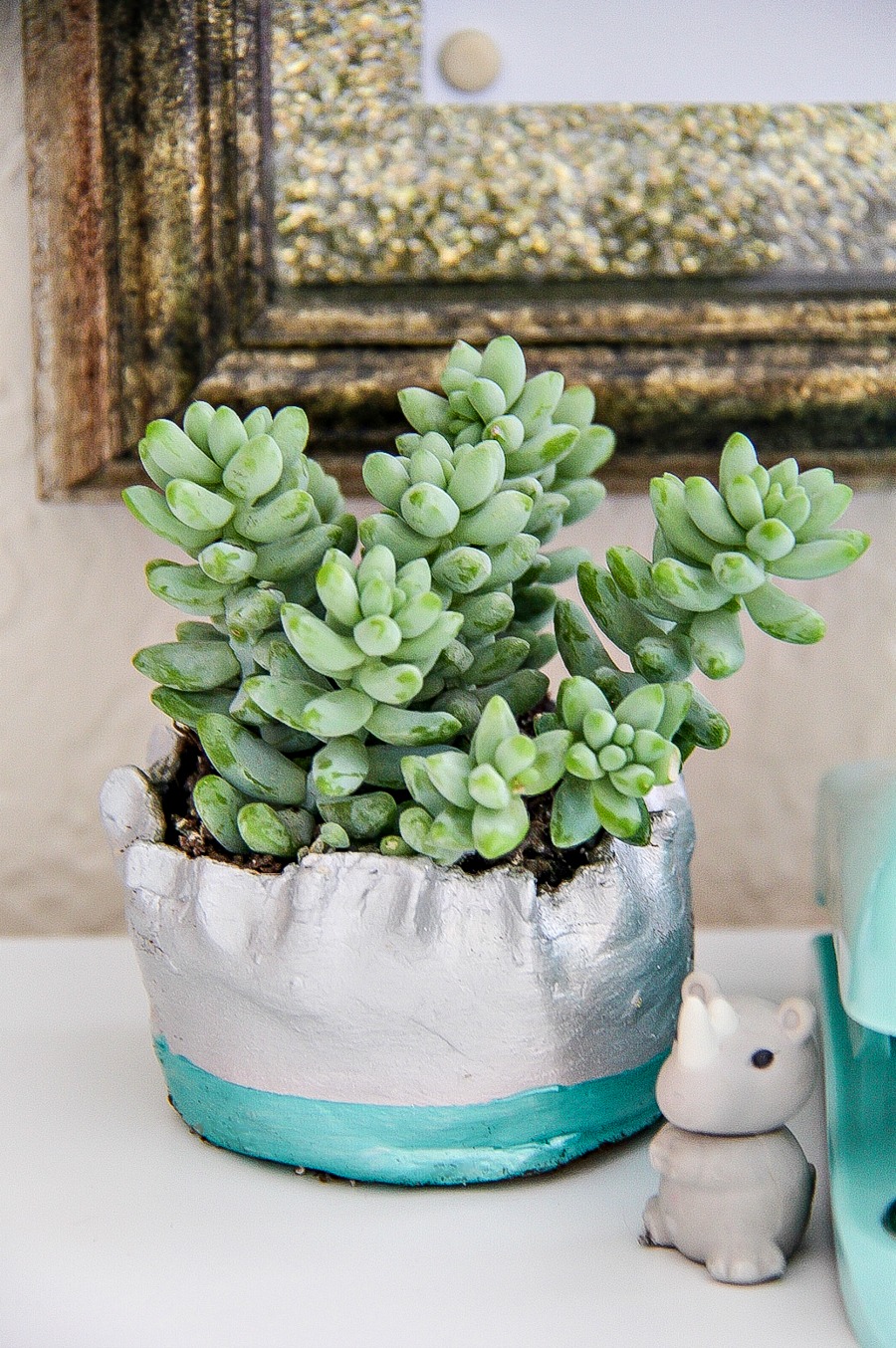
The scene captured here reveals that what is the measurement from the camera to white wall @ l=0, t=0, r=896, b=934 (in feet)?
1.58

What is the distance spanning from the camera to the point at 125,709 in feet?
1.62

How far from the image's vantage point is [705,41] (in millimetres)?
432

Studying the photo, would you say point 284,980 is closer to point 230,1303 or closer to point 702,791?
point 230,1303

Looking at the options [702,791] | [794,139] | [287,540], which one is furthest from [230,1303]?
[794,139]

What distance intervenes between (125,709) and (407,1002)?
0.86 ft

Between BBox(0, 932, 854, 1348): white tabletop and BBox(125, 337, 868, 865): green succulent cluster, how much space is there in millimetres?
86

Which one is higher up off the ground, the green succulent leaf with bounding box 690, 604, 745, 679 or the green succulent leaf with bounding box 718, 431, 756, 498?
the green succulent leaf with bounding box 718, 431, 756, 498

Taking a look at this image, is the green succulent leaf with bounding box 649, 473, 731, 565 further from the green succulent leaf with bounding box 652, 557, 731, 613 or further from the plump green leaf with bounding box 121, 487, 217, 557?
the plump green leaf with bounding box 121, 487, 217, 557

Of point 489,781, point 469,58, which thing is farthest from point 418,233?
point 489,781

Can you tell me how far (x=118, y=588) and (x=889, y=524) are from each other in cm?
32

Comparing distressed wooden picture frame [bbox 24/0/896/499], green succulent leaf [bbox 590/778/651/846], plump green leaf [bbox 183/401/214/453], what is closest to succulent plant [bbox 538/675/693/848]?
green succulent leaf [bbox 590/778/651/846]

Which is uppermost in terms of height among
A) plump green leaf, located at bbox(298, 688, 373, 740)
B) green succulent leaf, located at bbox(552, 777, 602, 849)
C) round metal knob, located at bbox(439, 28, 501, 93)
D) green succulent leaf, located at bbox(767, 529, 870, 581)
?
round metal knob, located at bbox(439, 28, 501, 93)

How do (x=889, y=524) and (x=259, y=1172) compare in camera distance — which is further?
(x=889, y=524)

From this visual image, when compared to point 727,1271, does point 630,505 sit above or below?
above
